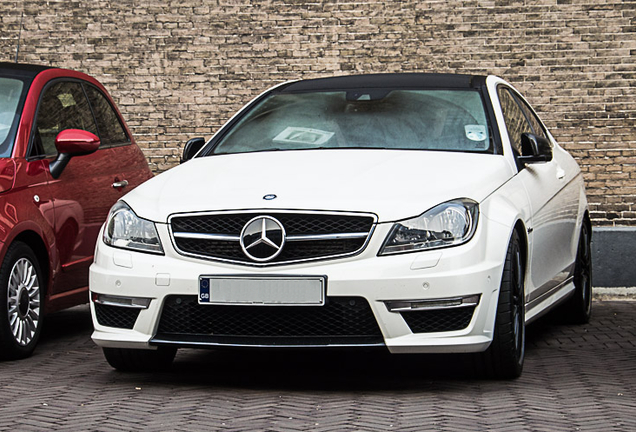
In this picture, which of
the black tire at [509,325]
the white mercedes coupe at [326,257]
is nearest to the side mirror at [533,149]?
the white mercedes coupe at [326,257]

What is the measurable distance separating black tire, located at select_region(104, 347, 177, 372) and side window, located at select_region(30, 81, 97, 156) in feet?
5.31

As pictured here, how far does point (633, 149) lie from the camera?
39.2 feet

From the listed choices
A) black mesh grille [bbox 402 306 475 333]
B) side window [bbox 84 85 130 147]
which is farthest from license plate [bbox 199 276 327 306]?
side window [bbox 84 85 130 147]

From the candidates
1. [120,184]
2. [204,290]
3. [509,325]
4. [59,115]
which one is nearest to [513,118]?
[509,325]

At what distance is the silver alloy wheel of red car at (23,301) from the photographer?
667cm

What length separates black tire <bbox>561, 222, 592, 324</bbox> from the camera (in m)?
8.09

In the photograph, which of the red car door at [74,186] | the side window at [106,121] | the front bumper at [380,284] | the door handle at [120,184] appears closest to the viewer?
the front bumper at [380,284]

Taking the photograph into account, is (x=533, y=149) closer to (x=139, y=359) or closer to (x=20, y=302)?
(x=139, y=359)

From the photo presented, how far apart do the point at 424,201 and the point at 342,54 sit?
22.6ft

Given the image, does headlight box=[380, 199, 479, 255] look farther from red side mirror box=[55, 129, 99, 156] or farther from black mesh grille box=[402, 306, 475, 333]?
red side mirror box=[55, 129, 99, 156]

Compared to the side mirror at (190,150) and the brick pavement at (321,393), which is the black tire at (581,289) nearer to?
the brick pavement at (321,393)

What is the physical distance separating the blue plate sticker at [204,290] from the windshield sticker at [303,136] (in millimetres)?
1380

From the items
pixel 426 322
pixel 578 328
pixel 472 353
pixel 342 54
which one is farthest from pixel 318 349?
pixel 342 54

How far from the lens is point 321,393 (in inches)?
217
